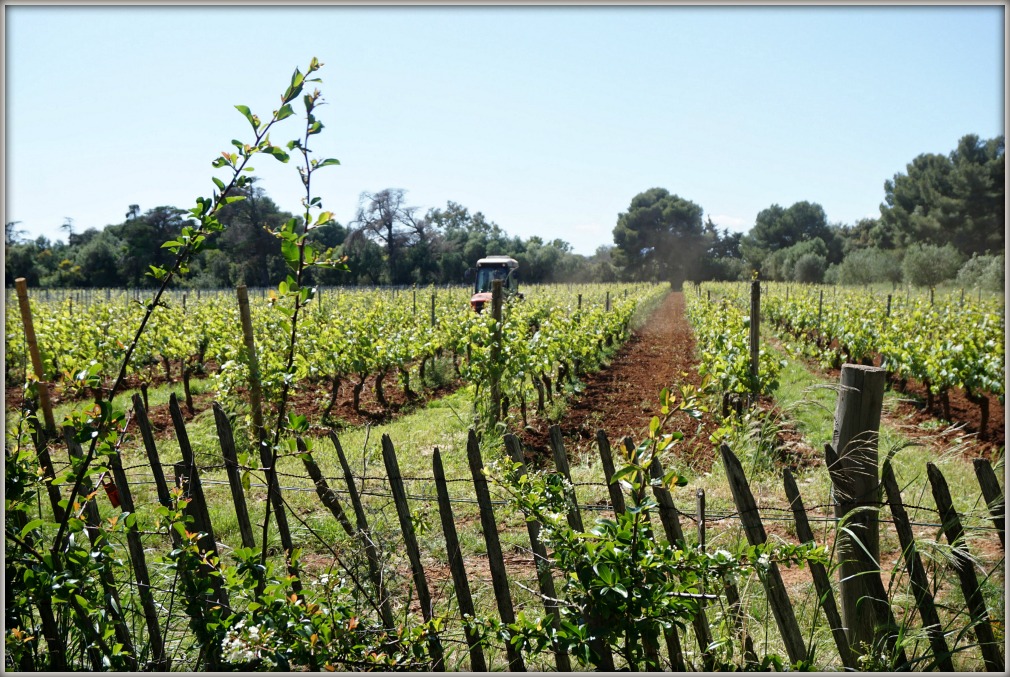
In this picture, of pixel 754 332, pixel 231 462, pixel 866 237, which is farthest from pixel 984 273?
pixel 231 462

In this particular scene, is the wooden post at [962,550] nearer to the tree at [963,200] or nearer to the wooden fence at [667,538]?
the wooden fence at [667,538]

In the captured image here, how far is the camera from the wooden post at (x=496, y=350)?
717 centimetres

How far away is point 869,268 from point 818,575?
5262 cm

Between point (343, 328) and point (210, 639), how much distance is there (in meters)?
8.94

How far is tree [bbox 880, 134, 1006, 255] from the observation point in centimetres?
4319

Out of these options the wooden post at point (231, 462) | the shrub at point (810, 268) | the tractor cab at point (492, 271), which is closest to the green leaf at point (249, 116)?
the wooden post at point (231, 462)

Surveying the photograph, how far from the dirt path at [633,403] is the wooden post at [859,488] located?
2.22ft

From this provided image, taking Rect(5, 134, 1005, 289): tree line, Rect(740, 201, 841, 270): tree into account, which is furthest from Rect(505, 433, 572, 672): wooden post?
Rect(740, 201, 841, 270): tree

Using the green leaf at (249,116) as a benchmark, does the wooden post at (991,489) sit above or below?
below

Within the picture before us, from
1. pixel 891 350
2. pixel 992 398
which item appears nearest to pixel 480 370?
pixel 891 350

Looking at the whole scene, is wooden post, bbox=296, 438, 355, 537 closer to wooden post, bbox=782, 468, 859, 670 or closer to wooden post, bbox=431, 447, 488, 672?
wooden post, bbox=431, 447, 488, 672

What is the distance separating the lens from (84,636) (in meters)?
2.17

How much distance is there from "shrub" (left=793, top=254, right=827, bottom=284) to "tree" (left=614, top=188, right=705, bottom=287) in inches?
580

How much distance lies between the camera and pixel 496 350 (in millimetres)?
7242
